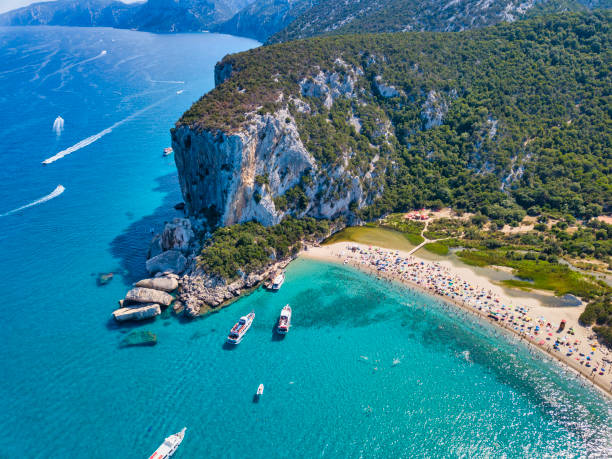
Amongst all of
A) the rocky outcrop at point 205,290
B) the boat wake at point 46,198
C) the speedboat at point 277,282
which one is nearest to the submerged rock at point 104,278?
the rocky outcrop at point 205,290

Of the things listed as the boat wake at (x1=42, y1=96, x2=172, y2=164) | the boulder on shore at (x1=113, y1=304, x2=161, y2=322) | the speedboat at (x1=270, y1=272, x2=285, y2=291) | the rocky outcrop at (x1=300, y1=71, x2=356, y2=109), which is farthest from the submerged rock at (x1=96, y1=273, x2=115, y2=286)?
the boat wake at (x1=42, y1=96, x2=172, y2=164)

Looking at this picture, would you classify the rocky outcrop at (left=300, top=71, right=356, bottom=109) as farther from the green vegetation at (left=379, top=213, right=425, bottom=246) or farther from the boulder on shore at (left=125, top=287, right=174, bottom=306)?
the boulder on shore at (left=125, top=287, right=174, bottom=306)

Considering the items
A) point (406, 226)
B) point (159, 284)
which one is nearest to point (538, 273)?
point (406, 226)

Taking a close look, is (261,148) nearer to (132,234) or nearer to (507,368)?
(132,234)

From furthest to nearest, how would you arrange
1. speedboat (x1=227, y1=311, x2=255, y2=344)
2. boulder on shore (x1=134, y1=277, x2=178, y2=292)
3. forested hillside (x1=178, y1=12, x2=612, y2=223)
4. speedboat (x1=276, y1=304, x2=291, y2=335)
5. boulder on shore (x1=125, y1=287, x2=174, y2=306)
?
forested hillside (x1=178, y1=12, x2=612, y2=223)
boulder on shore (x1=134, y1=277, x2=178, y2=292)
boulder on shore (x1=125, y1=287, x2=174, y2=306)
speedboat (x1=276, y1=304, x2=291, y2=335)
speedboat (x1=227, y1=311, x2=255, y2=344)

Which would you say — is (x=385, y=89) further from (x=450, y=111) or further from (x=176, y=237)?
(x=176, y=237)

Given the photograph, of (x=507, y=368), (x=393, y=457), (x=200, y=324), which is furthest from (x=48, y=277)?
(x=507, y=368)
